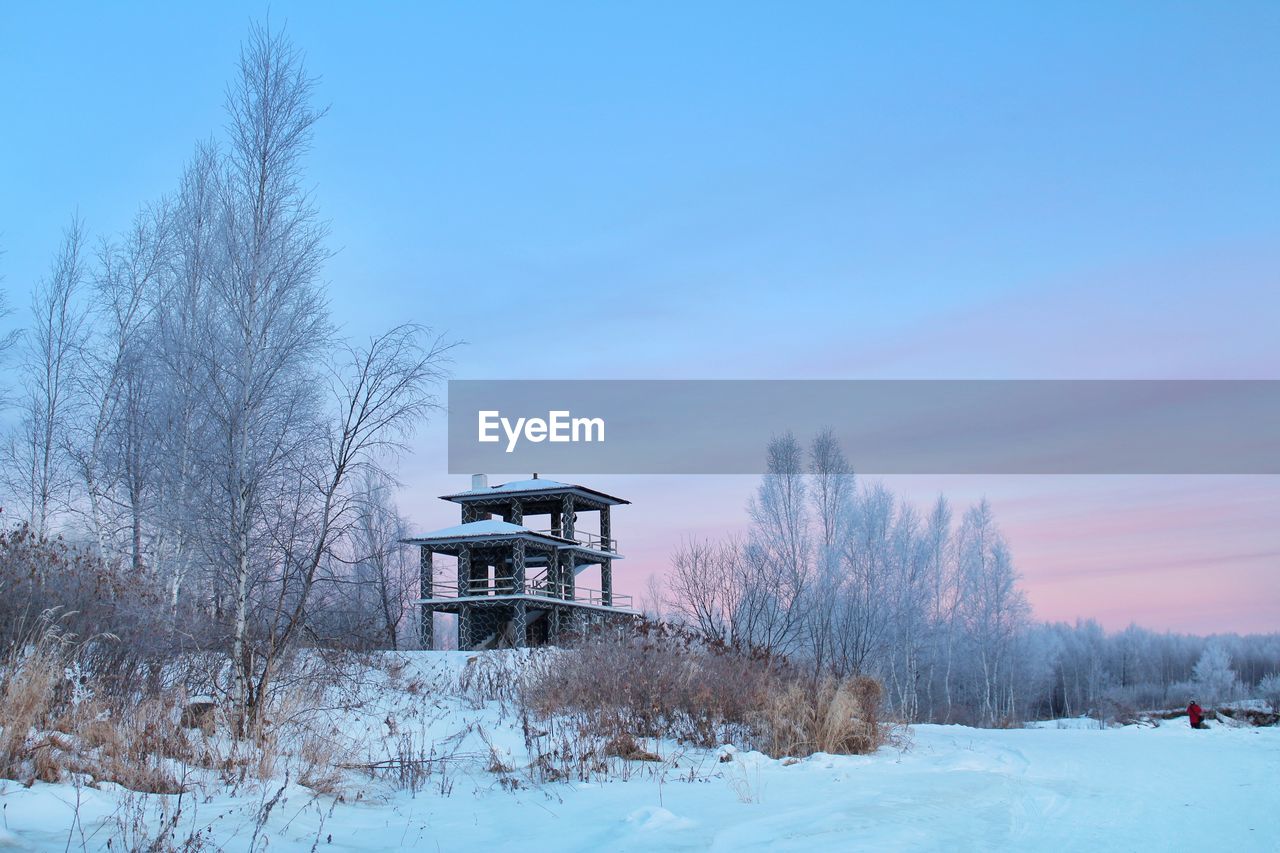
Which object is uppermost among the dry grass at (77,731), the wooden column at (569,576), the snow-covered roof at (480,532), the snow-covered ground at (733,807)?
the snow-covered roof at (480,532)

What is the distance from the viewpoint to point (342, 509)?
36.0 feet

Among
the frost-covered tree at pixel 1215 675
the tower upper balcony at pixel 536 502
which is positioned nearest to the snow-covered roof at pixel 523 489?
the tower upper balcony at pixel 536 502

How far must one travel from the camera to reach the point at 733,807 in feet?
24.4

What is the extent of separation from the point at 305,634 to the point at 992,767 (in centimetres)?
786

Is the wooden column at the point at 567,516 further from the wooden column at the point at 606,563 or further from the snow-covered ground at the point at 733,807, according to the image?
the snow-covered ground at the point at 733,807

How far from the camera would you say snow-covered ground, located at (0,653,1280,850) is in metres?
5.96

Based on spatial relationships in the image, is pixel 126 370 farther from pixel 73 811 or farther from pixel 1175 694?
pixel 1175 694

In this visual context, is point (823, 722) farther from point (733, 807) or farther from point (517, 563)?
point (517, 563)

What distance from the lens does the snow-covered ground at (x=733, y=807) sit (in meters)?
5.96

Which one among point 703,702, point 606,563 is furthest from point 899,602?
point 703,702

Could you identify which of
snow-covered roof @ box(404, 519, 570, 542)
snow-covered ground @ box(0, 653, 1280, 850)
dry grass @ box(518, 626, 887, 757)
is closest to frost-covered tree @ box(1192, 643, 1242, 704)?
snow-covered roof @ box(404, 519, 570, 542)

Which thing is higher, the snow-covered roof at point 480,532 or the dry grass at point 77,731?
the snow-covered roof at point 480,532

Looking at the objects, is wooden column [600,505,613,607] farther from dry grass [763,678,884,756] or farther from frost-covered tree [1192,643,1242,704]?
frost-covered tree [1192,643,1242,704]

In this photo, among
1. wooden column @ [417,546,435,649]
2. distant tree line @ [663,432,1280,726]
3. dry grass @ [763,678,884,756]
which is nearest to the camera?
dry grass @ [763,678,884,756]
